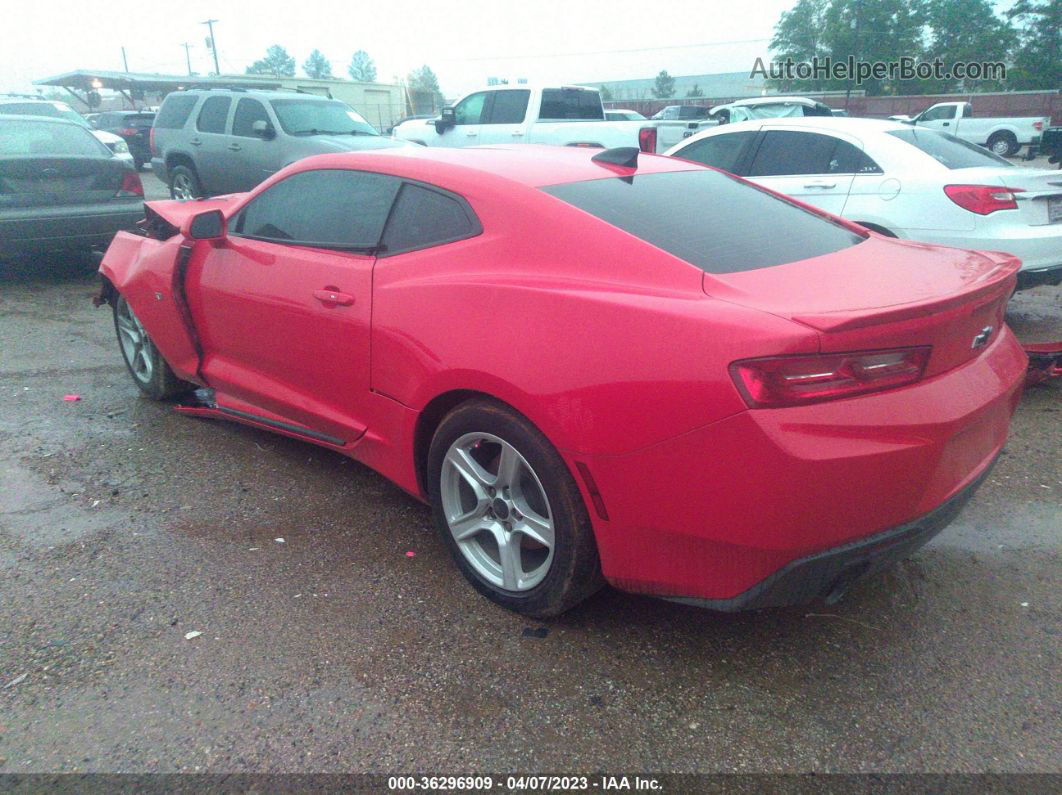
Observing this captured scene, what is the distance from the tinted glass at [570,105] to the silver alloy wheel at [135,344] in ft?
31.6

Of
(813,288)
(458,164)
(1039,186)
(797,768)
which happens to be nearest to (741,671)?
(797,768)

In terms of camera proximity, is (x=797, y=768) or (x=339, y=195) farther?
(x=339, y=195)

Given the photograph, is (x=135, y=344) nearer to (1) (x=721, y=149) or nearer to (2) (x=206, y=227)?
(2) (x=206, y=227)

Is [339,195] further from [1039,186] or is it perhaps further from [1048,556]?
[1039,186]

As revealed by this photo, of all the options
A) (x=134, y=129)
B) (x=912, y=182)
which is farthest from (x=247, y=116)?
(x=134, y=129)

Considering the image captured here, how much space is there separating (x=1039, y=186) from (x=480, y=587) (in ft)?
16.7

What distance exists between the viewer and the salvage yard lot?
2289 millimetres

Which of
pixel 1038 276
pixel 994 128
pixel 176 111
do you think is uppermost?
pixel 176 111

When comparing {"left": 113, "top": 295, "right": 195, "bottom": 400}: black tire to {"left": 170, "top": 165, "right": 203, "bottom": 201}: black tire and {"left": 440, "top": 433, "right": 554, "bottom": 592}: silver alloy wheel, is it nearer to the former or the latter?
{"left": 440, "top": 433, "right": 554, "bottom": 592}: silver alloy wheel

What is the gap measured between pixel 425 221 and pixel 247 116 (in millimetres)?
9485

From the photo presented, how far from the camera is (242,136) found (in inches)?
445

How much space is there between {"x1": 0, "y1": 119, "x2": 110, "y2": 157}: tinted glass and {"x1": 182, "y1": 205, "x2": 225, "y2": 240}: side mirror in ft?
16.8

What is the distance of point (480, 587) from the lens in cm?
295

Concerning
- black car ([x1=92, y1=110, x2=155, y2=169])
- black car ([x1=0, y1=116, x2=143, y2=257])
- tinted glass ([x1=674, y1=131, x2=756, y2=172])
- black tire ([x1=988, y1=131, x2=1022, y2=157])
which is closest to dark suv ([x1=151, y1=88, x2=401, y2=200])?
black car ([x1=0, y1=116, x2=143, y2=257])
